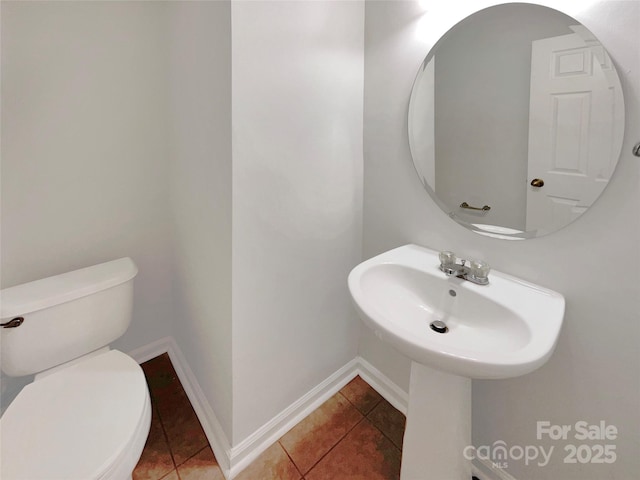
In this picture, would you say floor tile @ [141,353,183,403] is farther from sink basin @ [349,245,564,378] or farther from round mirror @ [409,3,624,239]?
round mirror @ [409,3,624,239]

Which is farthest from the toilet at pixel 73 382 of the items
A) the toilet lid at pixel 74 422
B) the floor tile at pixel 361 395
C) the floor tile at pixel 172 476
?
the floor tile at pixel 361 395

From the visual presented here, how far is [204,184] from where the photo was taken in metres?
1.11

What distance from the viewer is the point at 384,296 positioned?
101 cm

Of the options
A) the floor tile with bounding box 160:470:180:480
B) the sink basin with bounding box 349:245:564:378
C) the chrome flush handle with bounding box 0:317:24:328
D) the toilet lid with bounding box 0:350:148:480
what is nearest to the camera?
the sink basin with bounding box 349:245:564:378

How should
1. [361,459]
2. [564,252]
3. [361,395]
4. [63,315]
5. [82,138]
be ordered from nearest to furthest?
[564,252] → [63,315] → [361,459] → [82,138] → [361,395]

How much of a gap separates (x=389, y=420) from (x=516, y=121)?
136 centimetres

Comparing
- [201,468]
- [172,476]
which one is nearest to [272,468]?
[201,468]

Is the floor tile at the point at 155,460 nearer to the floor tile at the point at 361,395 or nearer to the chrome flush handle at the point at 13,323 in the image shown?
the chrome flush handle at the point at 13,323

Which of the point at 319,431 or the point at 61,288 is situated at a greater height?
the point at 61,288

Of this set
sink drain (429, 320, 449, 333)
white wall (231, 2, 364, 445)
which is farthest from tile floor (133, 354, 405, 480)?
sink drain (429, 320, 449, 333)

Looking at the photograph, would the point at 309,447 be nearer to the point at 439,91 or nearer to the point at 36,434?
the point at 36,434

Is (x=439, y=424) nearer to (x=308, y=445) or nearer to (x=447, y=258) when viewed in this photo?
(x=447, y=258)

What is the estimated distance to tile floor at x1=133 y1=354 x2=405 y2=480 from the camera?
1117 millimetres

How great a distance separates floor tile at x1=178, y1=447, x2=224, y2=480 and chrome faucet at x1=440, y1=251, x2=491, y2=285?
119 cm
